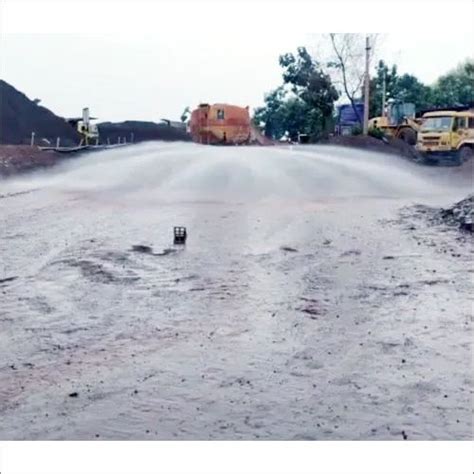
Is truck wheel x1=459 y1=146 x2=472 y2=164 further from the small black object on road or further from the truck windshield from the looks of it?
the small black object on road

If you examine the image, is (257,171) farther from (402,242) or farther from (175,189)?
(402,242)

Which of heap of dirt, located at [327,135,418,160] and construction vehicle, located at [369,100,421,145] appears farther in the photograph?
construction vehicle, located at [369,100,421,145]

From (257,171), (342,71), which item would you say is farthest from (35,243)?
(257,171)

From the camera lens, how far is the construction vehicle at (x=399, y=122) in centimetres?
1324

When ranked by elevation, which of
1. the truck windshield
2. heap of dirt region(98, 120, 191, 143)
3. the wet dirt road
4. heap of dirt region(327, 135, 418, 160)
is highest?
the truck windshield

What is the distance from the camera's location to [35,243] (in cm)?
712

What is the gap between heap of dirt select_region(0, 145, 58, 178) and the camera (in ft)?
51.5

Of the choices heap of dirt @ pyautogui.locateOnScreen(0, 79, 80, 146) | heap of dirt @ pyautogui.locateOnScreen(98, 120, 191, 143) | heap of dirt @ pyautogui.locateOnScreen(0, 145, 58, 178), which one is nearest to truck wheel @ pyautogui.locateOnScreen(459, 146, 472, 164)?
heap of dirt @ pyautogui.locateOnScreen(98, 120, 191, 143)

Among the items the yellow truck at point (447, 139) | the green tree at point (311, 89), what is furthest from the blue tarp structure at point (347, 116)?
the yellow truck at point (447, 139)

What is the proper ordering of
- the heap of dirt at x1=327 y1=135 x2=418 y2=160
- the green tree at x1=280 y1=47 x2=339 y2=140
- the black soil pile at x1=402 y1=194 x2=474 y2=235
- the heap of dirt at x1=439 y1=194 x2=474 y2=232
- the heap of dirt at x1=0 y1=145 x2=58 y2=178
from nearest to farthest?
1. the green tree at x1=280 y1=47 x2=339 y2=140
2. the heap of dirt at x1=439 y1=194 x2=474 y2=232
3. the black soil pile at x1=402 y1=194 x2=474 y2=235
4. the heap of dirt at x1=327 y1=135 x2=418 y2=160
5. the heap of dirt at x1=0 y1=145 x2=58 y2=178

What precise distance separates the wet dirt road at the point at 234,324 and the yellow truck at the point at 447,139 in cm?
795

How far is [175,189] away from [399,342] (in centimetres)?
800

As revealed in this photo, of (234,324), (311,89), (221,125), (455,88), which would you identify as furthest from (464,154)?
(234,324)

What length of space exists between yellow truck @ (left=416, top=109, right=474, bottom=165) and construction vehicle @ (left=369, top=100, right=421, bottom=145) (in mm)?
246
